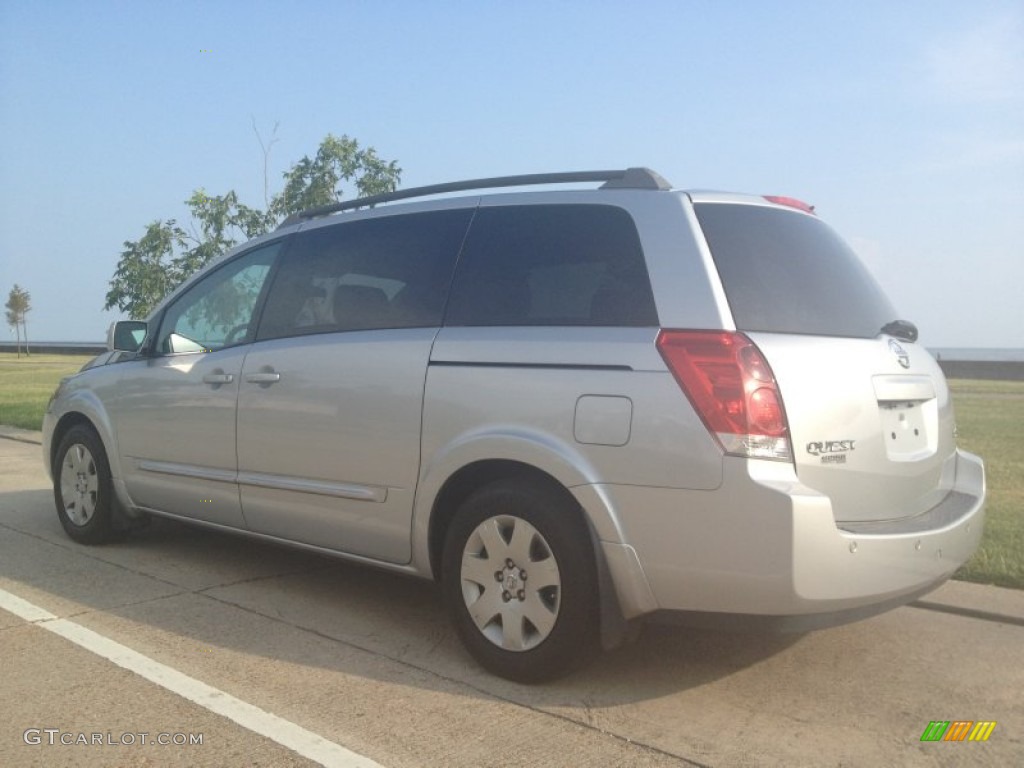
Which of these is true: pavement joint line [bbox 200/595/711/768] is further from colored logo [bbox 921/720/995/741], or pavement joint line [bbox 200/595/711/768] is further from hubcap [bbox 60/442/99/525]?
hubcap [bbox 60/442/99/525]

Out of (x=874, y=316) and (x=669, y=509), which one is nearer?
(x=669, y=509)

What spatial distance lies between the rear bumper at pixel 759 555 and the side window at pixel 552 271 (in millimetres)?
676

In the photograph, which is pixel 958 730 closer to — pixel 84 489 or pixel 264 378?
pixel 264 378

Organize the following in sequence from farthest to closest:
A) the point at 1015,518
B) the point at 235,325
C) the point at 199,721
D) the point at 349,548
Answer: the point at 1015,518
the point at 235,325
the point at 349,548
the point at 199,721

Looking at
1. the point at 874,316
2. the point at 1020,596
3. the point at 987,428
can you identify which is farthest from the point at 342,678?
the point at 987,428

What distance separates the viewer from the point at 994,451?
9.80m

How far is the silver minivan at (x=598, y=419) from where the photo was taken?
9.98 feet

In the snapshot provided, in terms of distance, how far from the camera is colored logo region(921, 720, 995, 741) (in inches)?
121

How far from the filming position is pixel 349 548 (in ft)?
13.7

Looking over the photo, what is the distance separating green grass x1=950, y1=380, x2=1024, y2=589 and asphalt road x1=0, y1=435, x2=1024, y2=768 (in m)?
0.24

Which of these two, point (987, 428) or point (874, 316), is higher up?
point (874, 316)

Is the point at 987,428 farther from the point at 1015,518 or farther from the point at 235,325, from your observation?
the point at 235,325

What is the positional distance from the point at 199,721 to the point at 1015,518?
5.40 m

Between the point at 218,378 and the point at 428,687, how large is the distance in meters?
2.15
